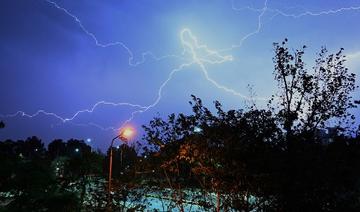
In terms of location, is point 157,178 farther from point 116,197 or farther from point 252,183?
point 252,183

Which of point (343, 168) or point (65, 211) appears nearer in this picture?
point (65, 211)

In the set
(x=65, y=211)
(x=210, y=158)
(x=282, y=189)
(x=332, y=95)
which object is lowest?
(x=65, y=211)

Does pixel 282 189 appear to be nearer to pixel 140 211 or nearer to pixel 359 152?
pixel 359 152

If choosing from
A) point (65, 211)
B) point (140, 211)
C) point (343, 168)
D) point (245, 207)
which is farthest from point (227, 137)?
point (65, 211)

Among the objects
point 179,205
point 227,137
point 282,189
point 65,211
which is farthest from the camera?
point 179,205

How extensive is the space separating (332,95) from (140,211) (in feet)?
25.4

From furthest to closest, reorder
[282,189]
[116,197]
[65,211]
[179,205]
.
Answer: [116,197], [179,205], [282,189], [65,211]

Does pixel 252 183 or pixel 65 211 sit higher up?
pixel 252 183

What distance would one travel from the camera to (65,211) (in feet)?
10.7

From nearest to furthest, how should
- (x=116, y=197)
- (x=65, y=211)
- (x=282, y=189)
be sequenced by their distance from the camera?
(x=65, y=211) < (x=282, y=189) < (x=116, y=197)

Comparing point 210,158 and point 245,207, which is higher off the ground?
point 210,158

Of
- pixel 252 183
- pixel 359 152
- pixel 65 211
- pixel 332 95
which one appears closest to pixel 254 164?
pixel 252 183

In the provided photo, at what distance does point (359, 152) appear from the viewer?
40.2 ft

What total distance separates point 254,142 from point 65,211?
355 inches
